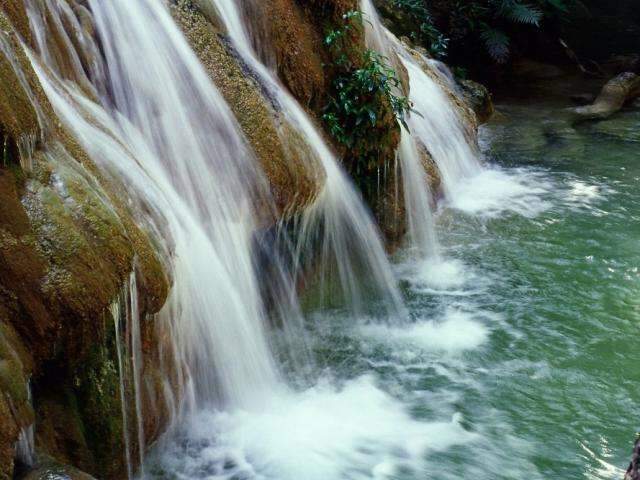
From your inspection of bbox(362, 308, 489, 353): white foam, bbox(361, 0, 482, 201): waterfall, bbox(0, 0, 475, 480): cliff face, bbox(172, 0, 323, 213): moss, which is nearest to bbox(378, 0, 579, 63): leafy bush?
bbox(361, 0, 482, 201): waterfall

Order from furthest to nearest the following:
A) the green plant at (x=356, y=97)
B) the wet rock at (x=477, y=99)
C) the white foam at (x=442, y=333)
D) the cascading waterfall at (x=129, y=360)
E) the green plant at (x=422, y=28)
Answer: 1. the green plant at (x=422, y=28)
2. the wet rock at (x=477, y=99)
3. the green plant at (x=356, y=97)
4. the white foam at (x=442, y=333)
5. the cascading waterfall at (x=129, y=360)

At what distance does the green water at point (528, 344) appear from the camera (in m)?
4.98

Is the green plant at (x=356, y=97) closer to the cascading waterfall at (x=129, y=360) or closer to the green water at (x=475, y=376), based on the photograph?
Answer: the green water at (x=475, y=376)

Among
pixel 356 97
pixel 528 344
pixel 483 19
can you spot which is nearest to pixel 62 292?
pixel 528 344

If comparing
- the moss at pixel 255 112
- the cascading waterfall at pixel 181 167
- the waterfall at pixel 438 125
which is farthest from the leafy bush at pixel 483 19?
the cascading waterfall at pixel 181 167

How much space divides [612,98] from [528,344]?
7.97 metres

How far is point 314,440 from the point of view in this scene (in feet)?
16.1

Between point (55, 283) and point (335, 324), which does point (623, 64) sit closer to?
point (335, 324)

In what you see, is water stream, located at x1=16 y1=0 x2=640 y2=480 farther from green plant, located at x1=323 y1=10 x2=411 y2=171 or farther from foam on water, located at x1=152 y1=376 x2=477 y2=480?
green plant, located at x1=323 y1=10 x2=411 y2=171

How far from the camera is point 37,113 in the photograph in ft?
12.9

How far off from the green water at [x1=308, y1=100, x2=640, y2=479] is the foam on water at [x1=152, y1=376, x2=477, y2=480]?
0.11 metres

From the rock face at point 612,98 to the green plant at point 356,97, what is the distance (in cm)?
590

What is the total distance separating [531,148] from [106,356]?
8.04 metres

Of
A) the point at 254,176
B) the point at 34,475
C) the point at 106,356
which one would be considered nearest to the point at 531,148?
the point at 254,176
